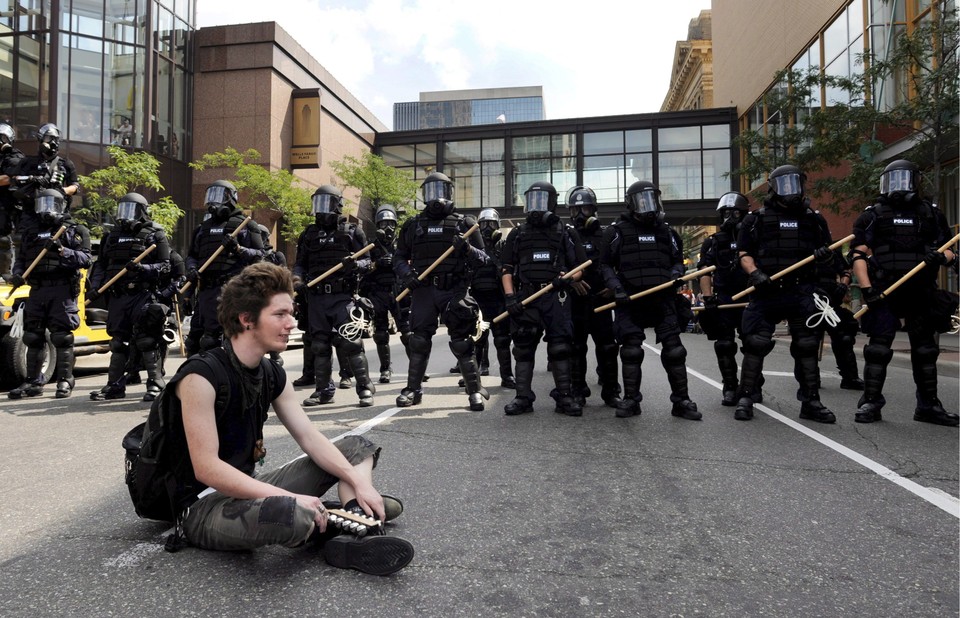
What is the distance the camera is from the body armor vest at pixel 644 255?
6172 millimetres

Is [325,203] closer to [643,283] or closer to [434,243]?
[434,243]

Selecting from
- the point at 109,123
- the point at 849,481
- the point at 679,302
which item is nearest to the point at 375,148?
the point at 109,123

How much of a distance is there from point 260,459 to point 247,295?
74 centimetres

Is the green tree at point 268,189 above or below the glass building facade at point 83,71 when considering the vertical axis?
below

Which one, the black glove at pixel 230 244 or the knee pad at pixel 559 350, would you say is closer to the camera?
the knee pad at pixel 559 350

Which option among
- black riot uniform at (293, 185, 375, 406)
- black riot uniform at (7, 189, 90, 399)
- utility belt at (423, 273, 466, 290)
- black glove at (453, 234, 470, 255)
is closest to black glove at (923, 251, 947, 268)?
black glove at (453, 234, 470, 255)

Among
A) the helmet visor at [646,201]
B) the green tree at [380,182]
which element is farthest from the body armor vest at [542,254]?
the green tree at [380,182]

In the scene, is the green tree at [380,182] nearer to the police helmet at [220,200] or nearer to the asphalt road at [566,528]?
the police helmet at [220,200]

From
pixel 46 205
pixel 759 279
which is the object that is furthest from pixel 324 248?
pixel 759 279

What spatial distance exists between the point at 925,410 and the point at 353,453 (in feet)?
16.7

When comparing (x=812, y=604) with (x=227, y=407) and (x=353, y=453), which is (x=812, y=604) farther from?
(x=227, y=407)

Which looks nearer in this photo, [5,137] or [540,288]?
[540,288]

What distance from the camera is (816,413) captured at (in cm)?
575

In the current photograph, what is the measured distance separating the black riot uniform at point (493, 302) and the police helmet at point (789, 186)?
2.86 meters
